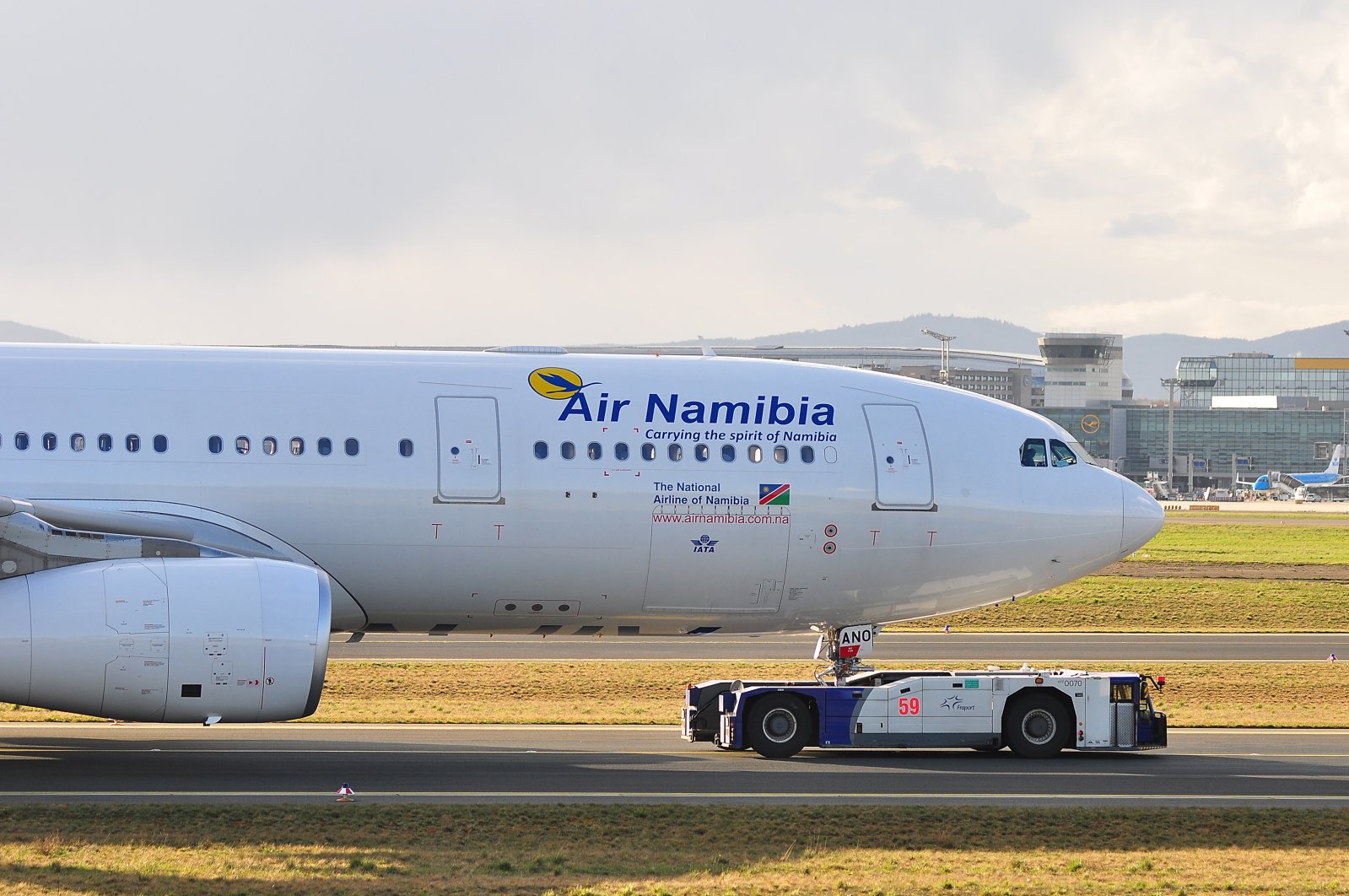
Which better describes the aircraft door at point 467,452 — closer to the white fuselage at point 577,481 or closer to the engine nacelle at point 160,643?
the white fuselage at point 577,481

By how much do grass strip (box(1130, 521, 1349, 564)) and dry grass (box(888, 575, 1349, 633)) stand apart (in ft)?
22.8

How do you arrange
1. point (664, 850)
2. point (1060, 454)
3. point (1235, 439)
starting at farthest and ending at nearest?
point (1235, 439) → point (1060, 454) → point (664, 850)

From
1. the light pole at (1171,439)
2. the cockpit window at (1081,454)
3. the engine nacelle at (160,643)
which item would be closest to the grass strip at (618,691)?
the cockpit window at (1081,454)

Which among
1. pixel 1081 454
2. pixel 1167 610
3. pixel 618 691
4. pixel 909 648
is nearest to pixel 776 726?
pixel 1081 454

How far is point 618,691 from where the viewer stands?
100 feet

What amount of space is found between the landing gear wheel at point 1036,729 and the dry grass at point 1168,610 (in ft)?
60.9

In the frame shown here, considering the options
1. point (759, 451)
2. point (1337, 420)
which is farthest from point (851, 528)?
point (1337, 420)

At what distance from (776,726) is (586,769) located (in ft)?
10.4

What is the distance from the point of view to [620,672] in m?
32.9

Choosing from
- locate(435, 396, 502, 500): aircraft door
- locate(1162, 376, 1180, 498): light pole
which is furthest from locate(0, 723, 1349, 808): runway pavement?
locate(1162, 376, 1180, 498): light pole

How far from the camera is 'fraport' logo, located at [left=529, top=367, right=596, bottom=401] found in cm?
2292

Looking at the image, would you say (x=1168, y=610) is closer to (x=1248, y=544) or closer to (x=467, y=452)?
(x=1248, y=544)

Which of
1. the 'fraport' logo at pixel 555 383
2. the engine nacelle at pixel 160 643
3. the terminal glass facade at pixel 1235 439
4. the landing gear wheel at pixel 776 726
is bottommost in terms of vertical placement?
the landing gear wheel at pixel 776 726

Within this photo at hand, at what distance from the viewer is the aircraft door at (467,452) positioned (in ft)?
72.5
